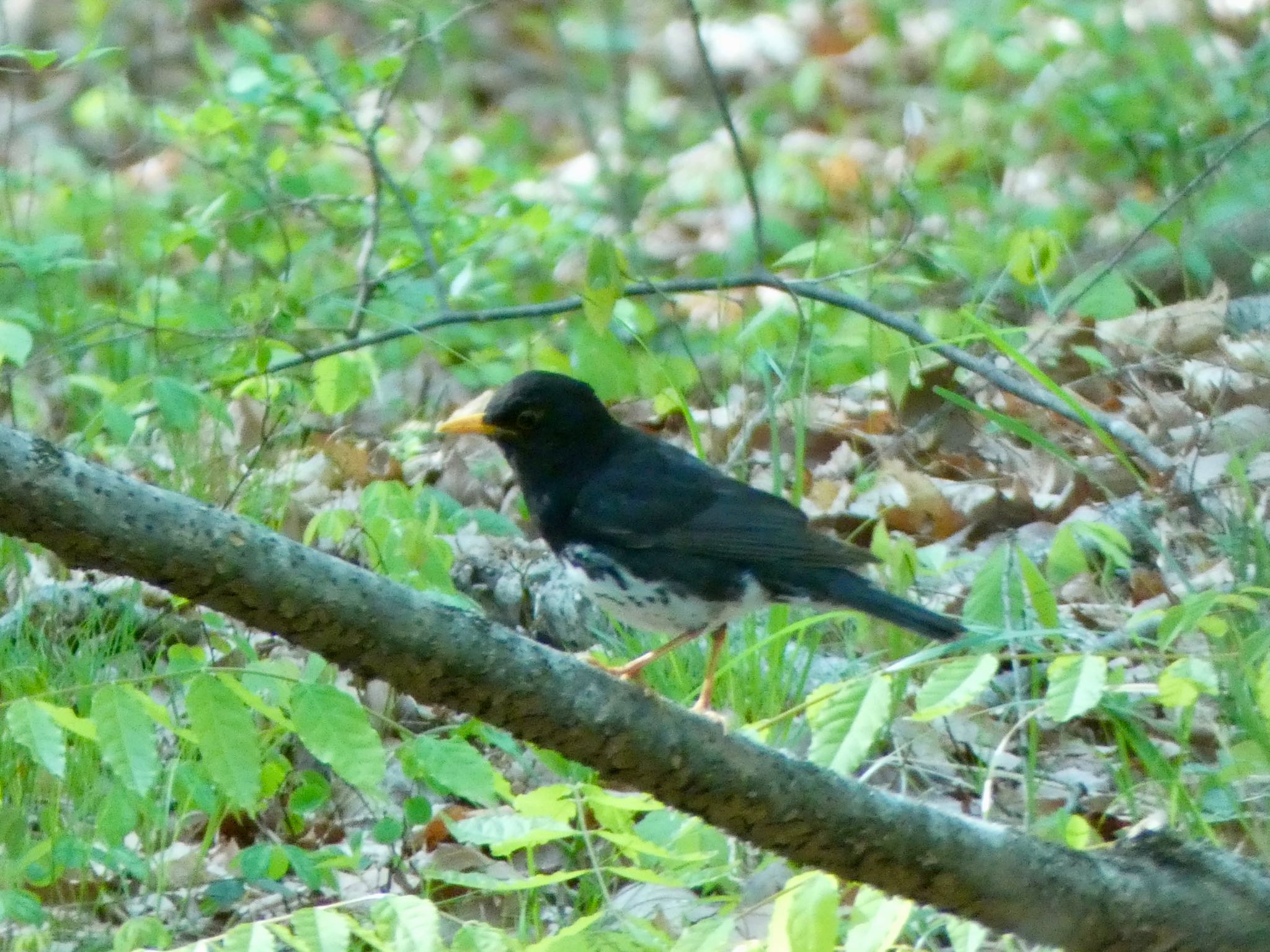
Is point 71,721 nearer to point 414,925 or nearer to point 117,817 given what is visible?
point 117,817

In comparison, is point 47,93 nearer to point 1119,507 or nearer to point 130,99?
point 130,99

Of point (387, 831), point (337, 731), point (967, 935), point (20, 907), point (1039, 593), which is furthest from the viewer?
point (387, 831)

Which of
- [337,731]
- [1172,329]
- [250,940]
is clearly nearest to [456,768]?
[337,731]

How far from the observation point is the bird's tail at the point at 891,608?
10.9 feet

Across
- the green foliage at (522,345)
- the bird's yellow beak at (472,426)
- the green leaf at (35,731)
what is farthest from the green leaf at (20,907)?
the bird's yellow beak at (472,426)

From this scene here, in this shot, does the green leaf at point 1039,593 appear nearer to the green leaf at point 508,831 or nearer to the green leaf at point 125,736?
the green leaf at point 508,831

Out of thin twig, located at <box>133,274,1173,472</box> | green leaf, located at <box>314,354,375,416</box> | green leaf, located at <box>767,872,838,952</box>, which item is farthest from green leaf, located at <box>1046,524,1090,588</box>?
green leaf, located at <box>314,354,375,416</box>

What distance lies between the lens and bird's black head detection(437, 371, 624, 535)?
4.07 m

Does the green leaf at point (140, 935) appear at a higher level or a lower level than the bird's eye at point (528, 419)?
lower

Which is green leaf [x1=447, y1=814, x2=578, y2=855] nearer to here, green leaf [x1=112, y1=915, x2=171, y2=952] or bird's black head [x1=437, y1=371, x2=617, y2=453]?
green leaf [x1=112, y1=915, x2=171, y2=952]

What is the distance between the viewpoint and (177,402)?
4121 millimetres

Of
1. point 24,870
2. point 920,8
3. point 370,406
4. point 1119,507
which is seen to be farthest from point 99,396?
point 920,8

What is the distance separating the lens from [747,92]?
36.5 ft

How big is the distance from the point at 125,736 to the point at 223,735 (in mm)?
138
